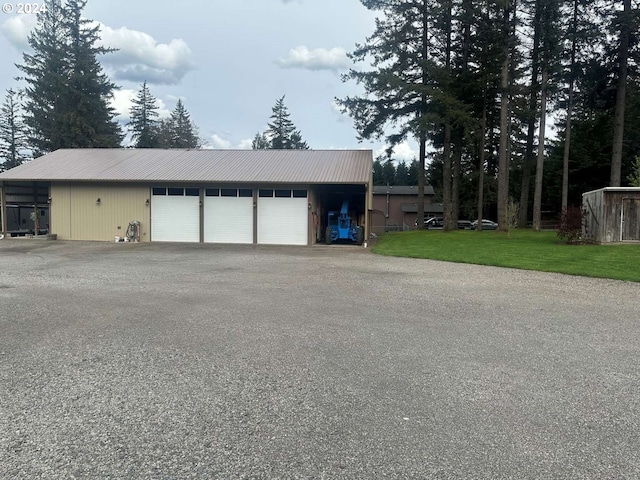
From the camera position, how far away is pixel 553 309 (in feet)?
24.0

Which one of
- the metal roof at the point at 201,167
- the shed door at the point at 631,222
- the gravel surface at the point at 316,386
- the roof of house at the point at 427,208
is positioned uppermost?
the metal roof at the point at 201,167

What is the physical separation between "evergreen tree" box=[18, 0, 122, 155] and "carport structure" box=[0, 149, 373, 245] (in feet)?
62.7

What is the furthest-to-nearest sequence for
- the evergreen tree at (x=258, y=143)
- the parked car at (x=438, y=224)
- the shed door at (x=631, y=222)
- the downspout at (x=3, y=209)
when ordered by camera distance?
the evergreen tree at (x=258, y=143) < the parked car at (x=438, y=224) < the downspout at (x=3, y=209) < the shed door at (x=631, y=222)

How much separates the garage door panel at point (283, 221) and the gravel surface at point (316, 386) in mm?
13710

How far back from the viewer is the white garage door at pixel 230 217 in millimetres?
22172

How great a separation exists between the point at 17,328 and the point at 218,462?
4330 mm

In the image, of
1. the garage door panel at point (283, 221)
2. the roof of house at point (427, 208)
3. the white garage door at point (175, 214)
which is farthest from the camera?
the roof of house at point (427, 208)

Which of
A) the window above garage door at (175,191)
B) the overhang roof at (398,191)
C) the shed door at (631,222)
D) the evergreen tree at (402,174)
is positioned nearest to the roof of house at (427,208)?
the overhang roof at (398,191)

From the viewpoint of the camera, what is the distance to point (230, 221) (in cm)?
2228

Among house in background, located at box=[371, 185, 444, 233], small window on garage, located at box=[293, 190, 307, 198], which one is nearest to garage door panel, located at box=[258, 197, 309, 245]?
small window on garage, located at box=[293, 190, 307, 198]

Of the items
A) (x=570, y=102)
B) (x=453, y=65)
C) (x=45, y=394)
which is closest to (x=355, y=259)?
(x=45, y=394)

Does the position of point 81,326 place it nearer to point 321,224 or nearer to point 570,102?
point 321,224

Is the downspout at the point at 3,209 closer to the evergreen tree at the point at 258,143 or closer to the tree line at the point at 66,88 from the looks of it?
the tree line at the point at 66,88

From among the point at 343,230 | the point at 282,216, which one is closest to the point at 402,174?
the point at 343,230
